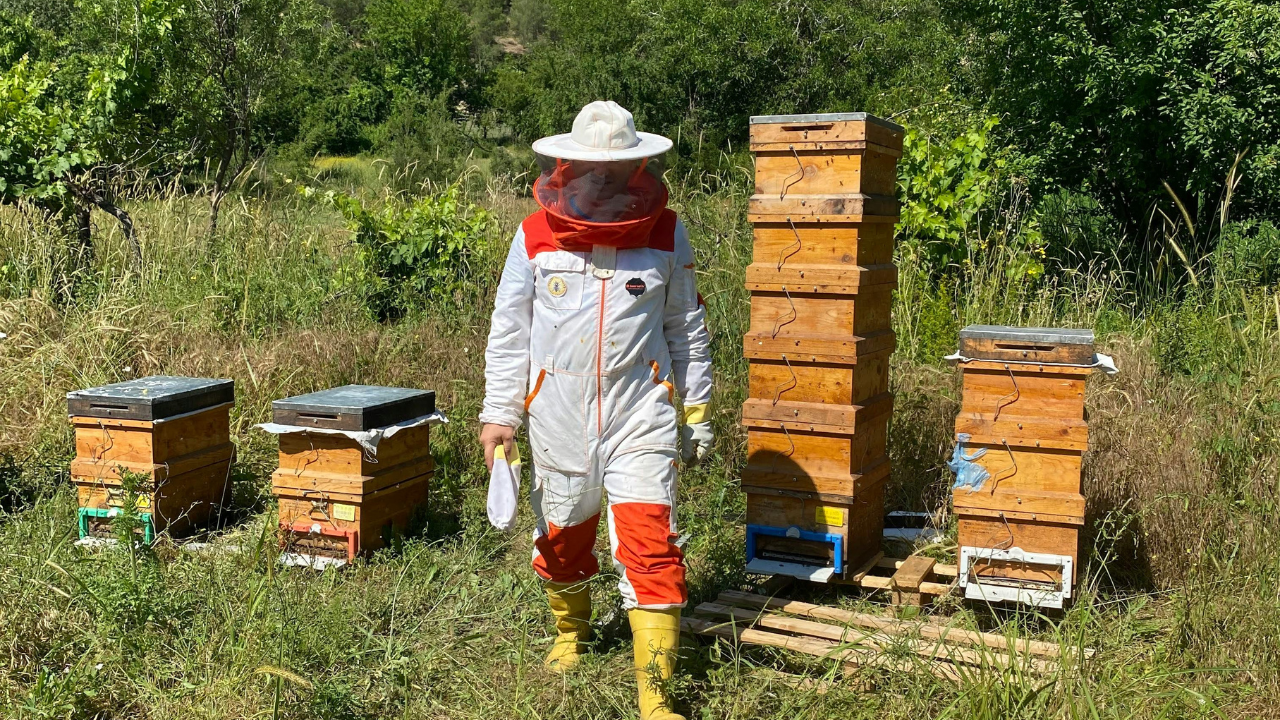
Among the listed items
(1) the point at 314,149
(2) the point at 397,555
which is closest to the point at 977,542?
(2) the point at 397,555

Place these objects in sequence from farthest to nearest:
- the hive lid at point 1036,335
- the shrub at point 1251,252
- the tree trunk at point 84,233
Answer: the tree trunk at point 84,233 < the shrub at point 1251,252 < the hive lid at point 1036,335

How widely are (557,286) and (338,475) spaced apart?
1676 mm

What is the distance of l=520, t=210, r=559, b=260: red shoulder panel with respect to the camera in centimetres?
319

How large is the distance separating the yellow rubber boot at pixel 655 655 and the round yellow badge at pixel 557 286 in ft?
3.07

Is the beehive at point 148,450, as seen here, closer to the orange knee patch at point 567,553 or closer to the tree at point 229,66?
the orange knee patch at point 567,553

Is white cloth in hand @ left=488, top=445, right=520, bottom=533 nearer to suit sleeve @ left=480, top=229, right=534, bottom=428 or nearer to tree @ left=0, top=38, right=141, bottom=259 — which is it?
suit sleeve @ left=480, top=229, right=534, bottom=428

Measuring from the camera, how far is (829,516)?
385cm

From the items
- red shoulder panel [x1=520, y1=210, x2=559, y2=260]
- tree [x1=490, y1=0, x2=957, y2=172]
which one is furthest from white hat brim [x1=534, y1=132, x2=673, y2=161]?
tree [x1=490, y1=0, x2=957, y2=172]

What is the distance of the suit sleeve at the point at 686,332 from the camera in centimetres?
327

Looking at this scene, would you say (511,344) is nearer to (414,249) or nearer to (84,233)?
(414,249)

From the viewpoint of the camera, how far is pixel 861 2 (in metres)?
21.8

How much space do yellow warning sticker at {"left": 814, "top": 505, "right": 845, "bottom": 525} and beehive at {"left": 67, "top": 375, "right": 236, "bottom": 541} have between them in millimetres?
2570

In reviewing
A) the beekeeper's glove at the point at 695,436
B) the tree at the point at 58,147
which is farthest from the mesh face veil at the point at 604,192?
the tree at the point at 58,147

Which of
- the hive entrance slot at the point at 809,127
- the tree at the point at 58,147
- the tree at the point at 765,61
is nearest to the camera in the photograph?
the hive entrance slot at the point at 809,127
